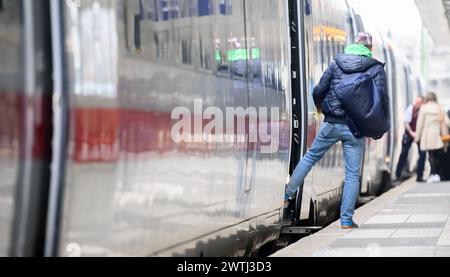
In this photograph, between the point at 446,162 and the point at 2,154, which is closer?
the point at 2,154

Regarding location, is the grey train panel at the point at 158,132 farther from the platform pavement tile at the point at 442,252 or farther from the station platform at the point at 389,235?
the platform pavement tile at the point at 442,252

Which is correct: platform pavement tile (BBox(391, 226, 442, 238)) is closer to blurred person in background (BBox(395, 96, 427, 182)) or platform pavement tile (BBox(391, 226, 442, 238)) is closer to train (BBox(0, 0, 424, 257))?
train (BBox(0, 0, 424, 257))

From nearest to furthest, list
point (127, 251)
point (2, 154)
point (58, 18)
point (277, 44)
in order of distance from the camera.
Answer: point (2, 154) < point (58, 18) < point (127, 251) < point (277, 44)

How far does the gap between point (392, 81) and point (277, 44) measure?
11.1 metres

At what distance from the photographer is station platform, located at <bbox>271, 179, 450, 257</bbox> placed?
7383mm

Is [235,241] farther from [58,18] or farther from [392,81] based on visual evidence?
[392,81]

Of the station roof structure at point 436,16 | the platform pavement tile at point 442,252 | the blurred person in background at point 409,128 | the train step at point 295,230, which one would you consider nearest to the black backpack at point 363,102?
the train step at point 295,230

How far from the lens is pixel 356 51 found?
30.4 ft

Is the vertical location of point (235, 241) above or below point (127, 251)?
below

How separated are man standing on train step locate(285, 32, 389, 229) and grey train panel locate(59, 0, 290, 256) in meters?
1.22

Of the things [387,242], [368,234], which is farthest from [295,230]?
[387,242]

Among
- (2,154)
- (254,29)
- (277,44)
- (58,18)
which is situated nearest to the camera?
(2,154)

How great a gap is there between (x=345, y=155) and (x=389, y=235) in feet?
3.09

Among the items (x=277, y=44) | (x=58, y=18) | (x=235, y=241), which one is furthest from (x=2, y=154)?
(x=277, y=44)
